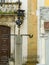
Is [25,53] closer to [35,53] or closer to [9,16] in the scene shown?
[35,53]

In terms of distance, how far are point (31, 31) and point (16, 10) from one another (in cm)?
124

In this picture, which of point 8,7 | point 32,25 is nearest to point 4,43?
point 32,25

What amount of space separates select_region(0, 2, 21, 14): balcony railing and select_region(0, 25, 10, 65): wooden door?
0.84 meters

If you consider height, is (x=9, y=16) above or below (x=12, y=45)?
above

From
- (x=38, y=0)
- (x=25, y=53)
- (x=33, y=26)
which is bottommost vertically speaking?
(x=25, y=53)

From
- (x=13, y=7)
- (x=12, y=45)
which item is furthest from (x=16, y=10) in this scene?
(x=12, y=45)

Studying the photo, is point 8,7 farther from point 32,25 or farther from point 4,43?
point 4,43

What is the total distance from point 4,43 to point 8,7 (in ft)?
5.97

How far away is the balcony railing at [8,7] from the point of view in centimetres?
2044

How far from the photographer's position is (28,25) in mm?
20562

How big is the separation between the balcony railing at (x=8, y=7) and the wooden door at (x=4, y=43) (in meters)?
0.84

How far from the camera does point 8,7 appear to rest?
20.5 meters

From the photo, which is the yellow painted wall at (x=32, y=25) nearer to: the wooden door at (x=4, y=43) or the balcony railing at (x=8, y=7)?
the balcony railing at (x=8, y=7)

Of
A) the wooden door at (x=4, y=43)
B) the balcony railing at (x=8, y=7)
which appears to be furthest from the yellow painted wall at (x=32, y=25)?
the wooden door at (x=4, y=43)
